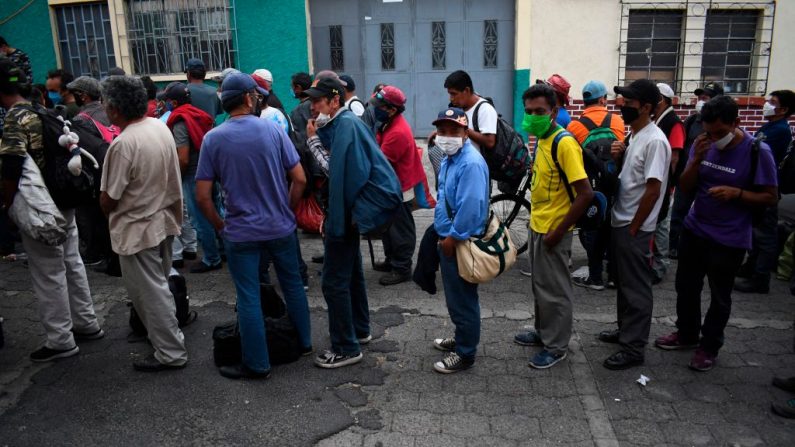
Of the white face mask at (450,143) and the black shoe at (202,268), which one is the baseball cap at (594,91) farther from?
the black shoe at (202,268)

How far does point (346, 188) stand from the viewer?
3799 mm

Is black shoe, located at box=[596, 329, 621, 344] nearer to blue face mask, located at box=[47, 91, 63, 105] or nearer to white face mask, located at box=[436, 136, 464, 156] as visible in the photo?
white face mask, located at box=[436, 136, 464, 156]

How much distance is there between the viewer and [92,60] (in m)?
10.6

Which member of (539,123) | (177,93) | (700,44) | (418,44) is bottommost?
(539,123)

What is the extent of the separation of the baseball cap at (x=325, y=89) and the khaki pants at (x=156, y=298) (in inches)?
58.8

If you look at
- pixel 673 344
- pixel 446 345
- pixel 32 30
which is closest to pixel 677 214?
pixel 673 344

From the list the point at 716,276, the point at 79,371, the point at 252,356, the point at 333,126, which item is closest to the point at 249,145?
the point at 333,126

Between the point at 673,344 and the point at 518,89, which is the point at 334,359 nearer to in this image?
the point at 673,344

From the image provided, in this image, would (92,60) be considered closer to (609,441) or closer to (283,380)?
(283,380)

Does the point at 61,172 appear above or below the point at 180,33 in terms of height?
below

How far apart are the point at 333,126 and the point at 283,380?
5.69ft

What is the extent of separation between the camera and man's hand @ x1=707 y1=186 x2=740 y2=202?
374 centimetres

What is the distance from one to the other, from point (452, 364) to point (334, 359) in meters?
0.82

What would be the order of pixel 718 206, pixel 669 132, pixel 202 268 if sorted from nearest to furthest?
pixel 718 206, pixel 669 132, pixel 202 268
